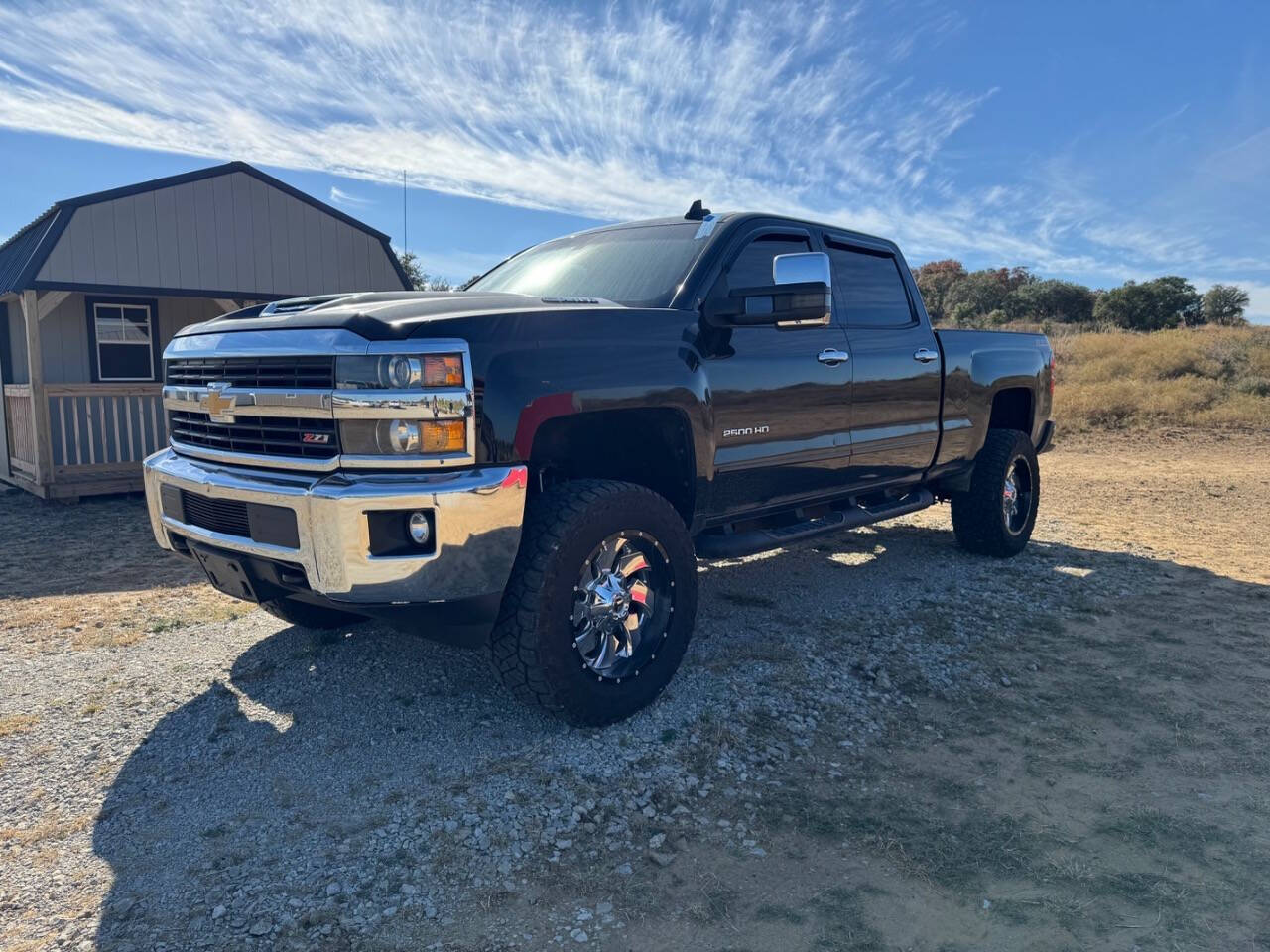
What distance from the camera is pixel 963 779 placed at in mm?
3402

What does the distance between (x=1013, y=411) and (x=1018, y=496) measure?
668 mm

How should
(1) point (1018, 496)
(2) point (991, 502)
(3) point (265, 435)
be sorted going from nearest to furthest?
(3) point (265, 435) → (2) point (991, 502) → (1) point (1018, 496)

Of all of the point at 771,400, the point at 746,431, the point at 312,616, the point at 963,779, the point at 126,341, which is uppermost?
the point at 126,341

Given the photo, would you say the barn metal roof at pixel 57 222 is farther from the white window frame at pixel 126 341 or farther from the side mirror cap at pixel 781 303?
the side mirror cap at pixel 781 303

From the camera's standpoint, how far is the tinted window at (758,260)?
4.50 meters

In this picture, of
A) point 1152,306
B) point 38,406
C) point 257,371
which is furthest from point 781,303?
point 1152,306

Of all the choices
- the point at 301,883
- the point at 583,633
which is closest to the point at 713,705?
the point at 583,633

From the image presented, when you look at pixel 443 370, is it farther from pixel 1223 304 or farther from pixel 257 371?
pixel 1223 304

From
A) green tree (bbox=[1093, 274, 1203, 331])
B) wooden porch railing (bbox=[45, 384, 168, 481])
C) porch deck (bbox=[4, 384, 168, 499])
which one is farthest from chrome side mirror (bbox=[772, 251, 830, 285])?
green tree (bbox=[1093, 274, 1203, 331])

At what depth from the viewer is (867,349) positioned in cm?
514

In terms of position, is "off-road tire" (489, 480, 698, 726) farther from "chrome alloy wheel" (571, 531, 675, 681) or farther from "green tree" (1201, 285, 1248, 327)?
"green tree" (1201, 285, 1248, 327)

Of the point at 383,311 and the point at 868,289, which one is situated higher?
the point at 868,289

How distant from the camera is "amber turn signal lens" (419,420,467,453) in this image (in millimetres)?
3088

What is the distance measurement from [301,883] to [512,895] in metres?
0.62
